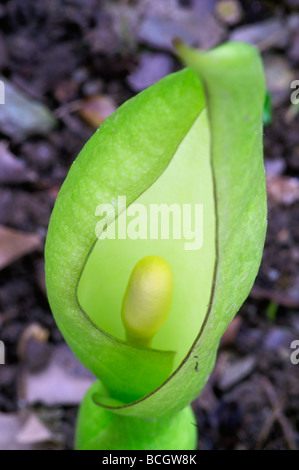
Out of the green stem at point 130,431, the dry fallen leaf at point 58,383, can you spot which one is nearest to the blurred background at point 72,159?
the dry fallen leaf at point 58,383

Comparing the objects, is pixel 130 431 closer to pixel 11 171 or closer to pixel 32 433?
pixel 32 433

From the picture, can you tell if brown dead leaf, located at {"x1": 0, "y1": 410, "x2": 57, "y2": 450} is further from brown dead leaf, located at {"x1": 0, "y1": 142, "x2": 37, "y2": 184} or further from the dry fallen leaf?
brown dead leaf, located at {"x1": 0, "y1": 142, "x2": 37, "y2": 184}

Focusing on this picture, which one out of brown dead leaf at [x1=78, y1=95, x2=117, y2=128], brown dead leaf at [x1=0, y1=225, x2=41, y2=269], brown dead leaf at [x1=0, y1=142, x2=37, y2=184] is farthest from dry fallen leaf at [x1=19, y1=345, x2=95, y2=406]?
brown dead leaf at [x1=78, y1=95, x2=117, y2=128]

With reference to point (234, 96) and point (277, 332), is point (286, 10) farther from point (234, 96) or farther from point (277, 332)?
point (234, 96)

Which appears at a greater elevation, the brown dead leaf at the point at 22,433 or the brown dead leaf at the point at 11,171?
the brown dead leaf at the point at 11,171

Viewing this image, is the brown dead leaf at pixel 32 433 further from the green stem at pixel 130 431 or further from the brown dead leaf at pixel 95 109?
the brown dead leaf at pixel 95 109
